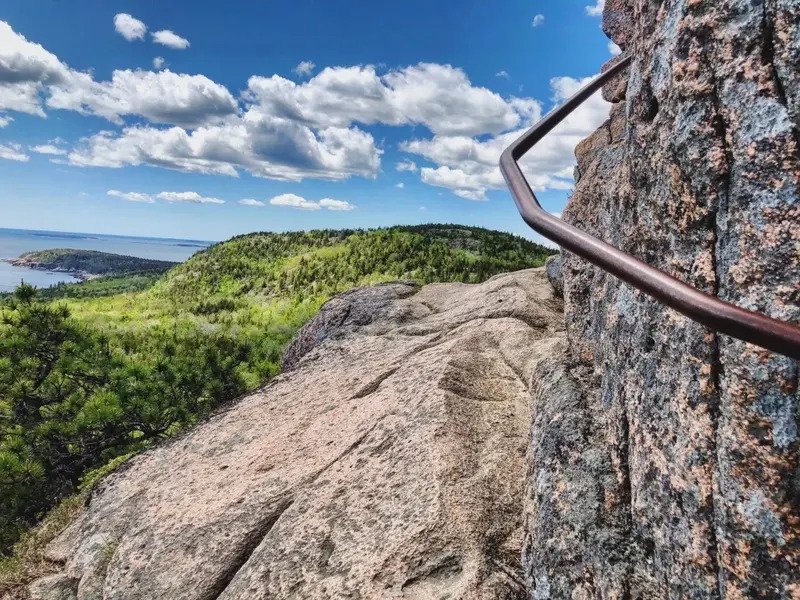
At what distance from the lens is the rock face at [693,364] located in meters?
2.21

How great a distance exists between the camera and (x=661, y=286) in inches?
64.4

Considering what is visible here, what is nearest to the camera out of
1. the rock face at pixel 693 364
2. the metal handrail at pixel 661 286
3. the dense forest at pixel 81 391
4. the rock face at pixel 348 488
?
the metal handrail at pixel 661 286

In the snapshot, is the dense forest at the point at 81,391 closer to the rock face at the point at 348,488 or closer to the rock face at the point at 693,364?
the rock face at the point at 348,488

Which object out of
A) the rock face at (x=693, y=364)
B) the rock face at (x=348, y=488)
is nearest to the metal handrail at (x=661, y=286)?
the rock face at (x=693, y=364)

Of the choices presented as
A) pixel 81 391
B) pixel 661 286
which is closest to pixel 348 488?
pixel 661 286

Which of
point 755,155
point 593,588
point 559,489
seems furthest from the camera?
point 559,489

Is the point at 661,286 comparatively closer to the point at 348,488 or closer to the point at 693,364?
the point at 693,364

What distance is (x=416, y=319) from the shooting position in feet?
35.7

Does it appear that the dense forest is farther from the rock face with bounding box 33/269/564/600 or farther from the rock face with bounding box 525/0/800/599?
the rock face with bounding box 525/0/800/599

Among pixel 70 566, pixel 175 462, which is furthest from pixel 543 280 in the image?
pixel 70 566

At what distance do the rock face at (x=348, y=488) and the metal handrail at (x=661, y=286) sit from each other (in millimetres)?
3094

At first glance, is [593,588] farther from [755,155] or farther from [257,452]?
[257,452]

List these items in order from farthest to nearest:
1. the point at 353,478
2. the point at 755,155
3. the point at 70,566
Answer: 1. the point at 70,566
2. the point at 353,478
3. the point at 755,155

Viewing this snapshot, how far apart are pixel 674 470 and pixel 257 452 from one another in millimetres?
5462
